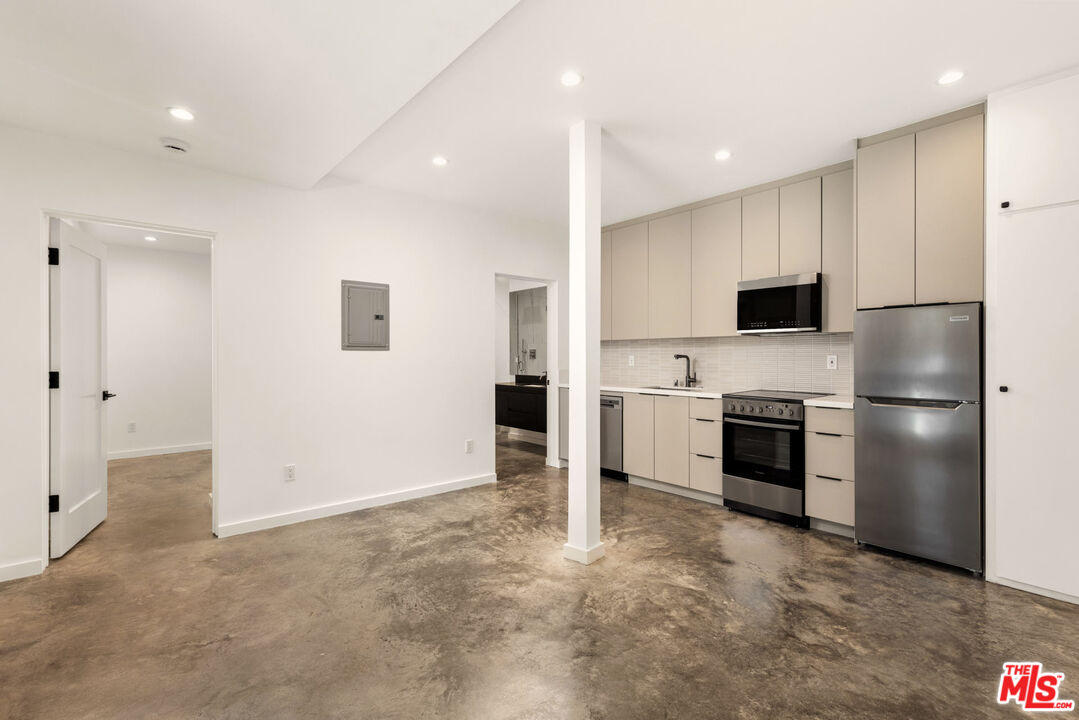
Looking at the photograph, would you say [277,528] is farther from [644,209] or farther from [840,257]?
[840,257]

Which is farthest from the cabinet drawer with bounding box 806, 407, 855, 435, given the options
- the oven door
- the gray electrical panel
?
the gray electrical panel

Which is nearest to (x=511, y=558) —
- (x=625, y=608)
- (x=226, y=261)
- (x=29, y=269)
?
(x=625, y=608)

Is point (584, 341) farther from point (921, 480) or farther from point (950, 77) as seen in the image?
point (950, 77)

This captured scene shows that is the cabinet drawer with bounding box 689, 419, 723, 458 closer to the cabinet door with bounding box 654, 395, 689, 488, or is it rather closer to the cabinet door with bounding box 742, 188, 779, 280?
the cabinet door with bounding box 654, 395, 689, 488

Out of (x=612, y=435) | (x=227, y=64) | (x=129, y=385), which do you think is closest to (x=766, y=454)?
(x=612, y=435)

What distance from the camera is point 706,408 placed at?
166 inches

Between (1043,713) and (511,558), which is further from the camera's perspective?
(511,558)

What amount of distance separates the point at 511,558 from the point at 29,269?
3283mm

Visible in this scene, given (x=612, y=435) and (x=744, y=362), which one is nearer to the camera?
(x=744, y=362)

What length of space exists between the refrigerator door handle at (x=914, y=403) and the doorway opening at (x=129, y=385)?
4.38 metres

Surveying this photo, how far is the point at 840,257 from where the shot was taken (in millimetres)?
3744

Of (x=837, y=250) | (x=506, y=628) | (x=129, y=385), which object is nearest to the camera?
(x=506, y=628)

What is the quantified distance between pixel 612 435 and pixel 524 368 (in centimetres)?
346

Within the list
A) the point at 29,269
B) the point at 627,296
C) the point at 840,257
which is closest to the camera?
the point at 29,269
